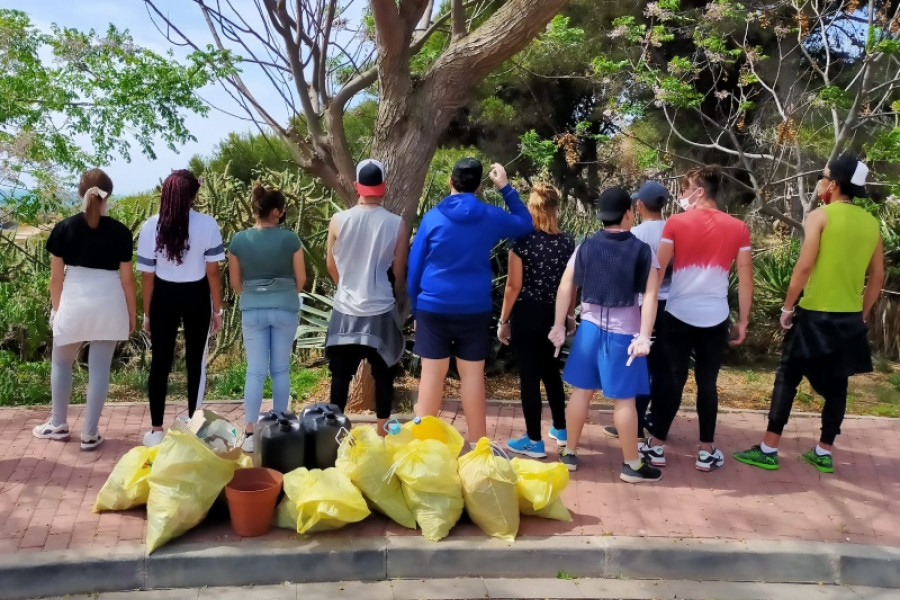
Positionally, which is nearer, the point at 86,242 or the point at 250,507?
the point at 250,507

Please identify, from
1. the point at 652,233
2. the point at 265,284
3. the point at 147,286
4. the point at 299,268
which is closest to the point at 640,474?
the point at 652,233

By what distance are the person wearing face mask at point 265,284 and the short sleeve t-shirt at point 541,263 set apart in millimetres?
1371

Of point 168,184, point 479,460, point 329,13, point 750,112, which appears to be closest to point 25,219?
point 168,184

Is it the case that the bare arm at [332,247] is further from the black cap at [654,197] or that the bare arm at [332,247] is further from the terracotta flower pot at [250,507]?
the black cap at [654,197]

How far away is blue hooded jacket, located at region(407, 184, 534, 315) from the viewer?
4762mm

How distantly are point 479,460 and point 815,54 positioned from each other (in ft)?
39.7

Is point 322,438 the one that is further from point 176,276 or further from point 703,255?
point 703,255

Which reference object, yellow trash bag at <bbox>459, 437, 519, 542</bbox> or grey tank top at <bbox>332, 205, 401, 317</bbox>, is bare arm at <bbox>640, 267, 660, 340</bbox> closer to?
yellow trash bag at <bbox>459, 437, 519, 542</bbox>

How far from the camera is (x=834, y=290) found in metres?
4.89

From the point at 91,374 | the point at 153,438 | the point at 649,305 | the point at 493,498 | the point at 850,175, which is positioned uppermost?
the point at 850,175

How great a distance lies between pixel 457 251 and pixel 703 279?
1495mm

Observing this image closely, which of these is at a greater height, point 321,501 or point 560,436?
point 321,501

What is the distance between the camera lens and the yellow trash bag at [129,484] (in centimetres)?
409

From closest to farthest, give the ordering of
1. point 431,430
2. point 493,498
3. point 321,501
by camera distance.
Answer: point 321,501 < point 493,498 < point 431,430
